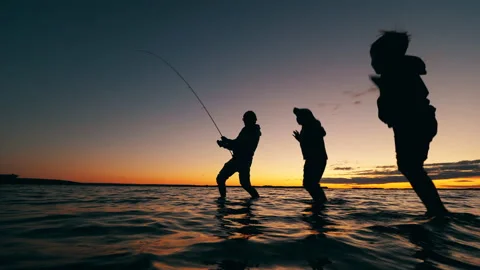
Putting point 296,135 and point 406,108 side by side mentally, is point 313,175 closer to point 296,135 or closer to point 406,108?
point 296,135

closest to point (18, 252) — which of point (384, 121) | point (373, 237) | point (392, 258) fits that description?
point (392, 258)

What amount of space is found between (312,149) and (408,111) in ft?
11.1

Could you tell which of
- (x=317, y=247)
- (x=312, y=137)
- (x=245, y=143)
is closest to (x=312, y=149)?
(x=312, y=137)

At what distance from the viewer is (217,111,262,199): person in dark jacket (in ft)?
31.9

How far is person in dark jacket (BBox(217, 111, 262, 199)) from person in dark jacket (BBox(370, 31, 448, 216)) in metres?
5.10

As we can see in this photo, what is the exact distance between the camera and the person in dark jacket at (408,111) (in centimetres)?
496

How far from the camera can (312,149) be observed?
813 centimetres

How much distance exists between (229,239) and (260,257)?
715 mm

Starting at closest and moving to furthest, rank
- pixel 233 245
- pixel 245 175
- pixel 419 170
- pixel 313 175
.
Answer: pixel 233 245 < pixel 419 170 < pixel 313 175 < pixel 245 175

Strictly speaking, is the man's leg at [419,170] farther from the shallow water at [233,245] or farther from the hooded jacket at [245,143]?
the hooded jacket at [245,143]

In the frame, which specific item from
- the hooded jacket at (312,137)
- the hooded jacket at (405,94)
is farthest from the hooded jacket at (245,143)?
the hooded jacket at (405,94)

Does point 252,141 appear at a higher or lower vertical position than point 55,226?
higher

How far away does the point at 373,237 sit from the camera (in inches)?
137

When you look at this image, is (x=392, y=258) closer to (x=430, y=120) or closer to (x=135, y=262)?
(x=135, y=262)
